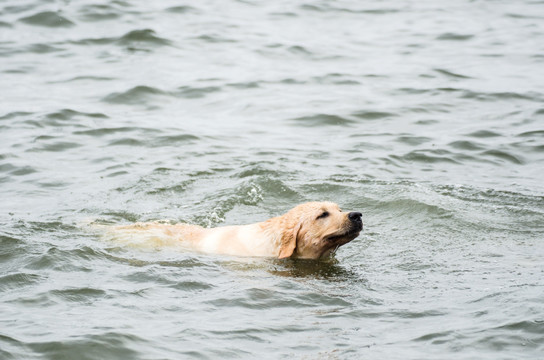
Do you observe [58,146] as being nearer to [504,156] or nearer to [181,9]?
[504,156]

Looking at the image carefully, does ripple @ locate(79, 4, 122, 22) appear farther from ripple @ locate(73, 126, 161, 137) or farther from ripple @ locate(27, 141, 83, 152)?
ripple @ locate(27, 141, 83, 152)

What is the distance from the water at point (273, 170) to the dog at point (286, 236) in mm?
168

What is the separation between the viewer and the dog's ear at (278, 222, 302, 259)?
26.5 feet

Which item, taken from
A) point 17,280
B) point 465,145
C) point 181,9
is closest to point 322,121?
point 465,145

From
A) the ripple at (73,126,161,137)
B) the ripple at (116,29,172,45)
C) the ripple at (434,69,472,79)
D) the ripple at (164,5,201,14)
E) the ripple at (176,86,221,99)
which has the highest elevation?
the ripple at (164,5,201,14)

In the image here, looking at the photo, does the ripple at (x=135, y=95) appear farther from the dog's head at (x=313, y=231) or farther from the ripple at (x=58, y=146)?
the dog's head at (x=313, y=231)

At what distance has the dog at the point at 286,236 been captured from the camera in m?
8.00

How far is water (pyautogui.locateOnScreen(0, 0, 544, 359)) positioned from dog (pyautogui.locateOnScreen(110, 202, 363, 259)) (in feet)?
0.55

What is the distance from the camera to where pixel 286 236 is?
8.13 m

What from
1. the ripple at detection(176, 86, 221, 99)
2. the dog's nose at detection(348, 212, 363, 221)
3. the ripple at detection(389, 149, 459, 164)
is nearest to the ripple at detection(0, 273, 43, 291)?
the dog's nose at detection(348, 212, 363, 221)

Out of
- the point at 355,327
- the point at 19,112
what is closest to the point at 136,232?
the point at 355,327

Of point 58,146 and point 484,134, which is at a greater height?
point 484,134

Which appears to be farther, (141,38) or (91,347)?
(141,38)

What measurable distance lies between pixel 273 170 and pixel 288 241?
306cm
